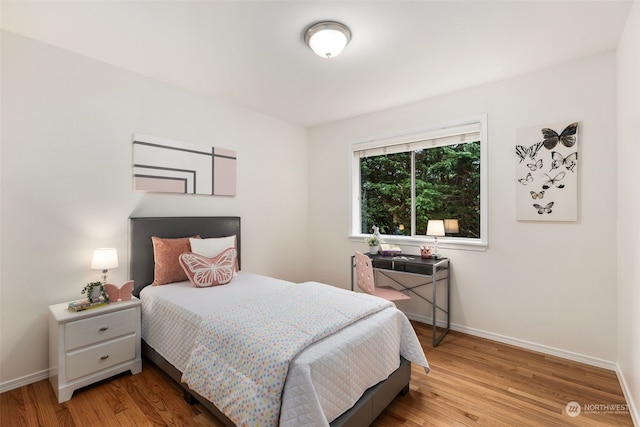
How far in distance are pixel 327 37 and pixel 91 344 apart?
2.73m

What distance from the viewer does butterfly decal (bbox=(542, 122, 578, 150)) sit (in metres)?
2.51

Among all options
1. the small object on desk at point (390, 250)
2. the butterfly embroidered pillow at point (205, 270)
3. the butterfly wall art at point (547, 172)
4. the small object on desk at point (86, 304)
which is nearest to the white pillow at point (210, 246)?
the butterfly embroidered pillow at point (205, 270)

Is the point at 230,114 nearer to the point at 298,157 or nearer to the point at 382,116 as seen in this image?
the point at 298,157

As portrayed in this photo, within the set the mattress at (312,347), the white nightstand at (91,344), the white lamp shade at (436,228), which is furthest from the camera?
the white lamp shade at (436,228)

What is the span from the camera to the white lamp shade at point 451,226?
3.34 metres

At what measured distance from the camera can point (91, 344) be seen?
2.13 metres

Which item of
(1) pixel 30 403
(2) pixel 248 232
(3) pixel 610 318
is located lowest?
(1) pixel 30 403

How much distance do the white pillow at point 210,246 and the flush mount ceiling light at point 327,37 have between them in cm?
196

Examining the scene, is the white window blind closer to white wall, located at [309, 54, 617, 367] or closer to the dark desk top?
white wall, located at [309, 54, 617, 367]

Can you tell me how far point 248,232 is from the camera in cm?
372

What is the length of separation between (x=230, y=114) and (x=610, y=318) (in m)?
4.09

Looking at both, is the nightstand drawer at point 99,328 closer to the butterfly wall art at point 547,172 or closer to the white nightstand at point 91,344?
the white nightstand at point 91,344

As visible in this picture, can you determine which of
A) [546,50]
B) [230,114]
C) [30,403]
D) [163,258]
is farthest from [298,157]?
[30,403]

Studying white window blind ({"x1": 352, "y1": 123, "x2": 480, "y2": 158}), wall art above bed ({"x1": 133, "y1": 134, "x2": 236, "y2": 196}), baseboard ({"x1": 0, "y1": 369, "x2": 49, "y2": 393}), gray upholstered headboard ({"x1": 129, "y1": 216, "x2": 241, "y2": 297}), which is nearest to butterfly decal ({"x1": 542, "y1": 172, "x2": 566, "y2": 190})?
→ white window blind ({"x1": 352, "y1": 123, "x2": 480, "y2": 158})
